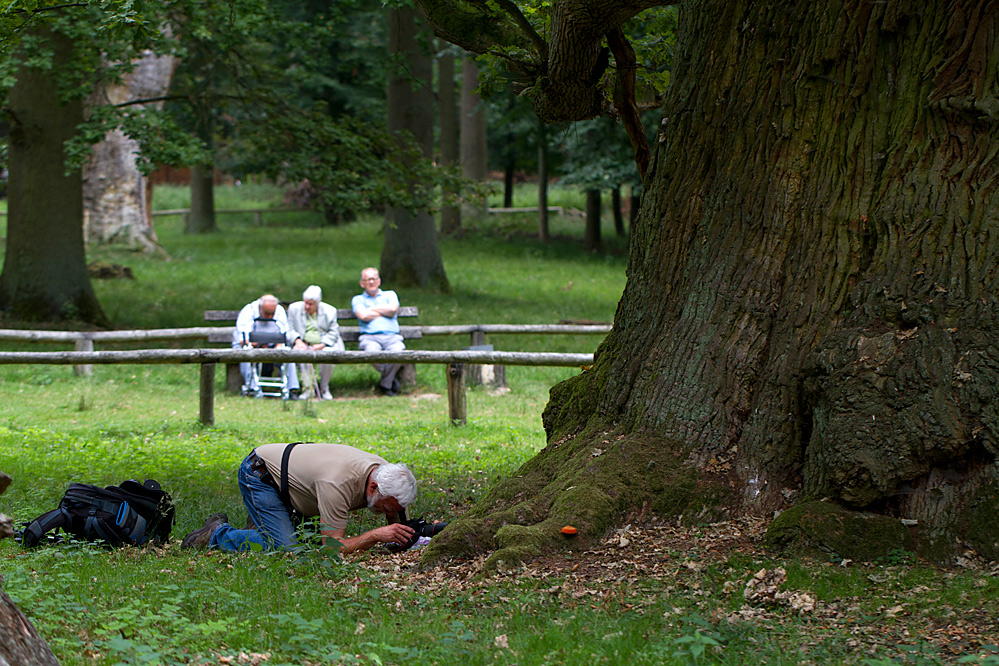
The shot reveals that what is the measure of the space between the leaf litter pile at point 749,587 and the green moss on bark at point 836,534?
8cm

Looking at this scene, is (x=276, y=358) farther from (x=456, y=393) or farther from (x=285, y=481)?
(x=285, y=481)

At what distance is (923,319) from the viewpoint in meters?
4.54

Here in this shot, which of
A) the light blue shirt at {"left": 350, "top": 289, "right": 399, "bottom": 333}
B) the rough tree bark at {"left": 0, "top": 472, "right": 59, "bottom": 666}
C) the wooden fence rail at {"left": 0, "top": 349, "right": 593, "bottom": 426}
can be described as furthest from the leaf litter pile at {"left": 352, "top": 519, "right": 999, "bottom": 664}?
the light blue shirt at {"left": 350, "top": 289, "right": 399, "bottom": 333}

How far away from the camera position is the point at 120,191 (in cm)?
2522

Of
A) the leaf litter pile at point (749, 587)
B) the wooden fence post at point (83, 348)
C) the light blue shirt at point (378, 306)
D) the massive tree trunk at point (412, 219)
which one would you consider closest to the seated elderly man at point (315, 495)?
the leaf litter pile at point (749, 587)

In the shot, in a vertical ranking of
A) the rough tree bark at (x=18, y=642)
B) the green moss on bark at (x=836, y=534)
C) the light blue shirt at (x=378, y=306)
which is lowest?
the green moss on bark at (x=836, y=534)

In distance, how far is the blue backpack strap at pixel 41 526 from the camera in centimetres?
555

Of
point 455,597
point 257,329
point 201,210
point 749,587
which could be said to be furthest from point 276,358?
point 201,210

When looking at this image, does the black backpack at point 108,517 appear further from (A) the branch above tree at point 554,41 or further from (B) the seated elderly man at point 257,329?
(B) the seated elderly man at point 257,329

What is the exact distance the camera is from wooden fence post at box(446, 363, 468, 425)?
9906 mm

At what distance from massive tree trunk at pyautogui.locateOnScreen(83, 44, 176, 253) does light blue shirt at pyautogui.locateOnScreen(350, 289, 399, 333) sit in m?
13.3

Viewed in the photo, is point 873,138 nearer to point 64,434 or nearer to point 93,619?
point 93,619

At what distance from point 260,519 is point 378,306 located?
25.0ft

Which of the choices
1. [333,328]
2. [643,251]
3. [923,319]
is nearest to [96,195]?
[333,328]
